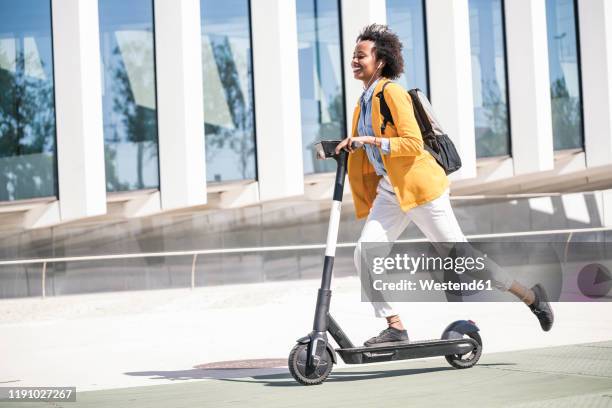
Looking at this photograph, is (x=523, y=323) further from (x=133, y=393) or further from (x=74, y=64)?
(x=74, y=64)

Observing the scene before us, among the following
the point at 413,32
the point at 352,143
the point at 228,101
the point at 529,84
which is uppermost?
the point at 413,32

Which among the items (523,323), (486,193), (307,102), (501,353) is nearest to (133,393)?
(501,353)

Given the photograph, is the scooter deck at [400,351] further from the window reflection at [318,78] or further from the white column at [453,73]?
the white column at [453,73]

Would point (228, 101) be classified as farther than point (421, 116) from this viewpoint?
Yes

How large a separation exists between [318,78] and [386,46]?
18.1 metres

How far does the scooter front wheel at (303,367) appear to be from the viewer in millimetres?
5461

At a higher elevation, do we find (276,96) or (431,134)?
(276,96)

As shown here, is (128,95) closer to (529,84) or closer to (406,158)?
(529,84)

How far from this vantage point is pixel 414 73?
24875 millimetres

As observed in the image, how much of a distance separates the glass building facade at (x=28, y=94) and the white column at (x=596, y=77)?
13.6m

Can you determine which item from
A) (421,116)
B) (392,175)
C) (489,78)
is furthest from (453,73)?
(392,175)

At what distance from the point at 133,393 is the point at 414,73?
19924 millimetres

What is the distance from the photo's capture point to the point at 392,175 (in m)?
5.89

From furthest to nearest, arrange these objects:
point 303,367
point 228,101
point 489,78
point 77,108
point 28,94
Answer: point 489,78
point 228,101
point 28,94
point 77,108
point 303,367
